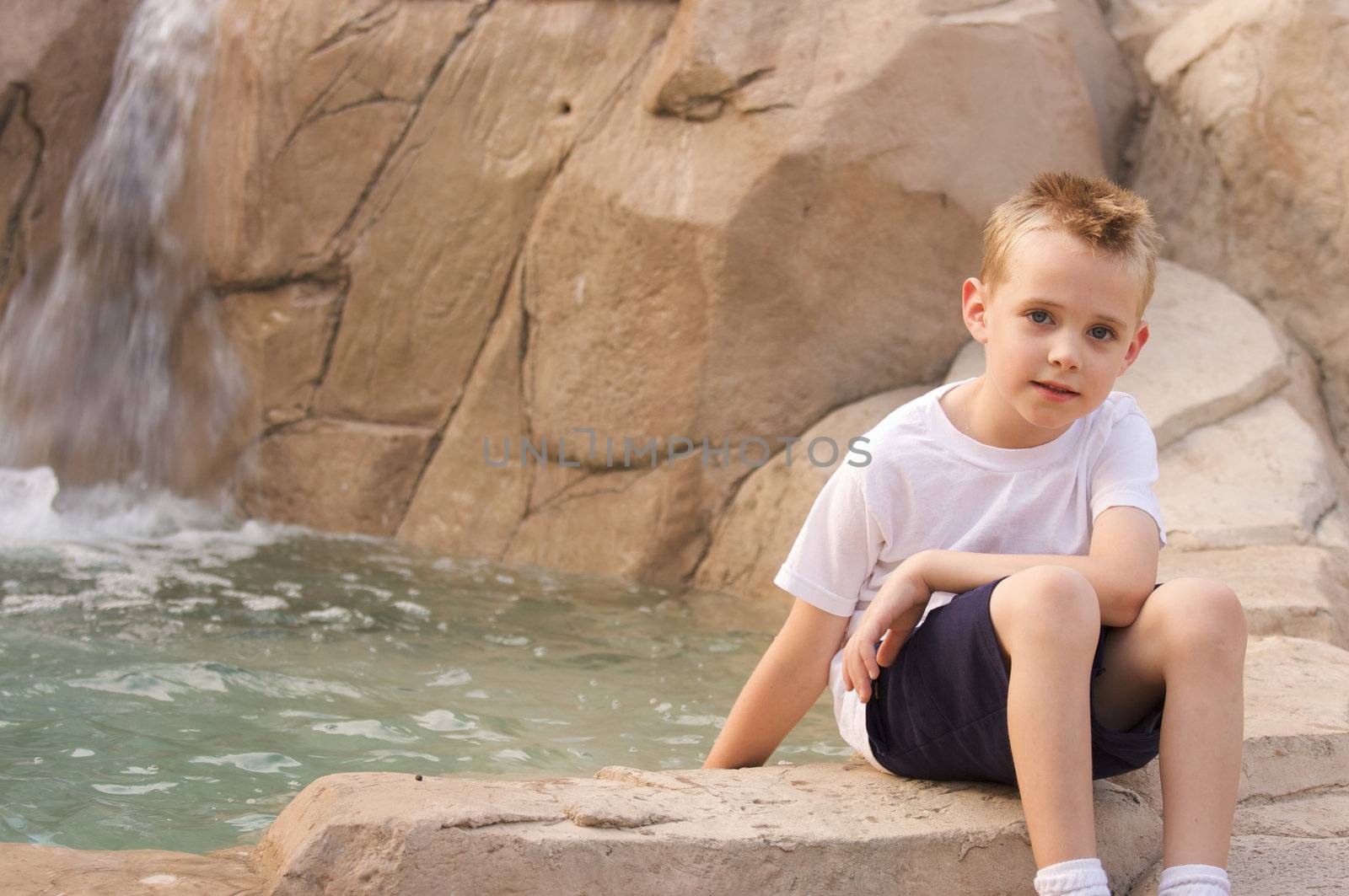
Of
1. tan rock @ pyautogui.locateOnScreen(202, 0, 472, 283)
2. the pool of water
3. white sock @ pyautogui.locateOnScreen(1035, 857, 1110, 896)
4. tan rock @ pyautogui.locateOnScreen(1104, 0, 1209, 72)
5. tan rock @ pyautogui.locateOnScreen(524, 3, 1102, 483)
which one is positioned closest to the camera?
white sock @ pyautogui.locateOnScreen(1035, 857, 1110, 896)

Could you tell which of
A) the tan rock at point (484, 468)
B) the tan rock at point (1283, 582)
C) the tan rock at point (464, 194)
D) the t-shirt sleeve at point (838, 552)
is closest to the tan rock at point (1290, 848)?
the t-shirt sleeve at point (838, 552)

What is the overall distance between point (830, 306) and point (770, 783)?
3.10 metres

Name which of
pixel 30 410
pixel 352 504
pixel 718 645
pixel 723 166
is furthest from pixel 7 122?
pixel 718 645

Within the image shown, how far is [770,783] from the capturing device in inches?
84.5

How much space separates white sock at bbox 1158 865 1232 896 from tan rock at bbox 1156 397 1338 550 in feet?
7.61

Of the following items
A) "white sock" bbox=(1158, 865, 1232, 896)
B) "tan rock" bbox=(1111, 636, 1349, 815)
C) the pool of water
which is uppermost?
"white sock" bbox=(1158, 865, 1232, 896)

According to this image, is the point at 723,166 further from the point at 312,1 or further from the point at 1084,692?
the point at 1084,692

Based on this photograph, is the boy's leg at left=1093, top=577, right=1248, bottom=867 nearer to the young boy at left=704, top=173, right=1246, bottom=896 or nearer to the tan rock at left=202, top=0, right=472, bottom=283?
the young boy at left=704, top=173, right=1246, bottom=896

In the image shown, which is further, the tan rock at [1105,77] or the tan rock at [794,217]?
the tan rock at [1105,77]

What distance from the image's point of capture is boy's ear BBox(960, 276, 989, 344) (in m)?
2.22

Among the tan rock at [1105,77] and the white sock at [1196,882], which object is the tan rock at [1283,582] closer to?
the white sock at [1196,882]

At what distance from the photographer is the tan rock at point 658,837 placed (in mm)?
1755

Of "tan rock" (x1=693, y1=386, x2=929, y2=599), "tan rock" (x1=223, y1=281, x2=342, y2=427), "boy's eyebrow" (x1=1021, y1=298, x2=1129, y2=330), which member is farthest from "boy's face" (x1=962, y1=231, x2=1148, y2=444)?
"tan rock" (x1=223, y1=281, x2=342, y2=427)

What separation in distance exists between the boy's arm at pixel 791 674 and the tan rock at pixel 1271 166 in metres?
3.65
